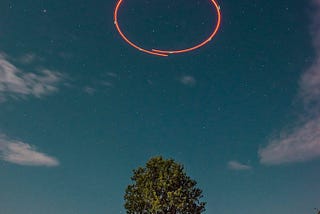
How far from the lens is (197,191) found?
48531mm

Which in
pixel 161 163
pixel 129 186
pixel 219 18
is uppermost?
pixel 219 18

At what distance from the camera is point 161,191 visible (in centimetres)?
4662

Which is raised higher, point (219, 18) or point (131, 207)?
point (219, 18)

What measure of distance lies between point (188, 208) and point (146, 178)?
23.0 feet

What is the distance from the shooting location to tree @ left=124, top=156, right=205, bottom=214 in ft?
149

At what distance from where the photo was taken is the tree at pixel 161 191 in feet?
149

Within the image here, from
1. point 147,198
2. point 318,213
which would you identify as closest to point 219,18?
point 147,198

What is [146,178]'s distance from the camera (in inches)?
1884

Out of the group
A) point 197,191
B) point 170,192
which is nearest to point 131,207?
point 170,192

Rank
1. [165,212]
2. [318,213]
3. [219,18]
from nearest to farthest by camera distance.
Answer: [219,18]
[165,212]
[318,213]

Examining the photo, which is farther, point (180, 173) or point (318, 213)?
point (318, 213)

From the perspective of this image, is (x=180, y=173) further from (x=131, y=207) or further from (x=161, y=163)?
(x=131, y=207)

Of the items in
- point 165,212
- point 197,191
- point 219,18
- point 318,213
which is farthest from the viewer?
point 318,213

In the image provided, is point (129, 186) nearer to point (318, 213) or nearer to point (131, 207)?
point (131, 207)
